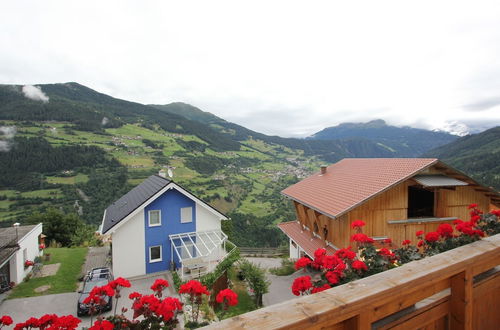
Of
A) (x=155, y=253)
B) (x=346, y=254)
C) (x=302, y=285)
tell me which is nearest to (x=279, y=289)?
(x=155, y=253)

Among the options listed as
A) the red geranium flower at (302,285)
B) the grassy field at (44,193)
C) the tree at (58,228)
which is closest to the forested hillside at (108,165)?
the grassy field at (44,193)

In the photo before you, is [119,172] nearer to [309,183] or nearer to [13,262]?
[13,262]

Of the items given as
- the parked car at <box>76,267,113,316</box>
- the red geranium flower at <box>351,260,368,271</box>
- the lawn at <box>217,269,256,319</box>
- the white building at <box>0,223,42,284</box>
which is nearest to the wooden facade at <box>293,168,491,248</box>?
the lawn at <box>217,269,256,319</box>

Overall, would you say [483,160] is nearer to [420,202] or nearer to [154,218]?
[420,202]

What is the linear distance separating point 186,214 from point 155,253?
116 inches

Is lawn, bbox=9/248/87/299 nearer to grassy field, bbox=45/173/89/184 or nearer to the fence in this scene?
the fence

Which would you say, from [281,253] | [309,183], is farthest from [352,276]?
[281,253]

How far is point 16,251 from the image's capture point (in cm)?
1380

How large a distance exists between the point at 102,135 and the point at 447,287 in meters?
114

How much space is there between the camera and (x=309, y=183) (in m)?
17.3

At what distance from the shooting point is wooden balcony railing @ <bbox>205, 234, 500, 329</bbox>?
1.23 metres

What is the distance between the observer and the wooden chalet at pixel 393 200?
1142cm

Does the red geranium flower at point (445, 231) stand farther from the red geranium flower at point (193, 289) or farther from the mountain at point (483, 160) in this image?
the mountain at point (483, 160)

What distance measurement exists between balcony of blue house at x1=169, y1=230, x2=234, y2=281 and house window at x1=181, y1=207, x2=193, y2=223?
34.7 inches
